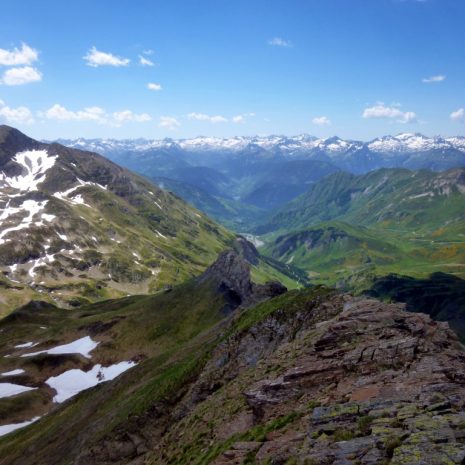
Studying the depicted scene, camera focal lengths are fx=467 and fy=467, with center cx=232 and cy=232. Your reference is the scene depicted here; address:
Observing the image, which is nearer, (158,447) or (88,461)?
(158,447)

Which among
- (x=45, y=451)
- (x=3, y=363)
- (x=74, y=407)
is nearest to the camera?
(x=45, y=451)

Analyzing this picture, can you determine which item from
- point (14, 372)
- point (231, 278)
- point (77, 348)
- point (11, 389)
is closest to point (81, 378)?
point (77, 348)

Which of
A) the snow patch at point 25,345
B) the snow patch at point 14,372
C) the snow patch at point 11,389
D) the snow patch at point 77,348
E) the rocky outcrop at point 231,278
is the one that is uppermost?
the rocky outcrop at point 231,278

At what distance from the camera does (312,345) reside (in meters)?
46.2

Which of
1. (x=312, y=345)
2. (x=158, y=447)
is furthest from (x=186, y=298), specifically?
(x=312, y=345)

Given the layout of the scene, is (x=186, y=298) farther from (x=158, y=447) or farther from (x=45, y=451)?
(x=158, y=447)

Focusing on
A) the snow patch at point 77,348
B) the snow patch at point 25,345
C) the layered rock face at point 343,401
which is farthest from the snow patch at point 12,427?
the layered rock face at point 343,401

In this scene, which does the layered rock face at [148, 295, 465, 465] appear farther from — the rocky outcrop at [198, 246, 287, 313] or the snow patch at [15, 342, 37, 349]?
the snow patch at [15, 342, 37, 349]

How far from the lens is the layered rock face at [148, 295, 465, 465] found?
25281 millimetres

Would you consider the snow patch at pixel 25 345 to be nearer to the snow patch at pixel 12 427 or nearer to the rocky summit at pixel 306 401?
the snow patch at pixel 12 427

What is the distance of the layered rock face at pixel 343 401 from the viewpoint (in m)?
25.3

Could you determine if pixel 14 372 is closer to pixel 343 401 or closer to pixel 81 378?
pixel 81 378

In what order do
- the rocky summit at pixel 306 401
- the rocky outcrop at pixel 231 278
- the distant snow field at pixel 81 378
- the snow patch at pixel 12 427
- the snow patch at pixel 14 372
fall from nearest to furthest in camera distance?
1. the rocky summit at pixel 306 401
2. the snow patch at pixel 12 427
3. the distant snow field at pixel 81 378
4. the snow patch at pixel 14 372
5. the rocky outcrop at pixel 231 278

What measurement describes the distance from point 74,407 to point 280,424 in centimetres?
8187
